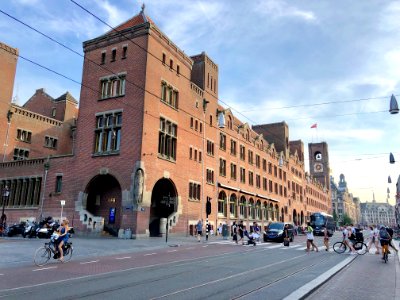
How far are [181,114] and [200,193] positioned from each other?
8.75 metres

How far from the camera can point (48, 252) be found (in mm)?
13609

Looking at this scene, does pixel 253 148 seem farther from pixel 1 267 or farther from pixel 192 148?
pixel 1 267

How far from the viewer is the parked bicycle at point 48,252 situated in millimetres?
13094

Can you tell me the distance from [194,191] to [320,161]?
97486 mm

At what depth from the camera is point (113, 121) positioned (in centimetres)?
3116

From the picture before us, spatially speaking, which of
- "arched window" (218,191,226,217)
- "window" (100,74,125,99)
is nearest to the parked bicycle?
"window" (100,74,125,99)

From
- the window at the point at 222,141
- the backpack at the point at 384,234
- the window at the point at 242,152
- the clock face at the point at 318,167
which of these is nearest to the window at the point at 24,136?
the window at the point at 222,141

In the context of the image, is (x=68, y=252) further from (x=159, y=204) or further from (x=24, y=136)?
(x=24, y=136)

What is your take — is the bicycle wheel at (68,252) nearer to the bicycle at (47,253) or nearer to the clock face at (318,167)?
the bicycle at (47,253)

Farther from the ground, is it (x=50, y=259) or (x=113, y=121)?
(x=113, y=121)

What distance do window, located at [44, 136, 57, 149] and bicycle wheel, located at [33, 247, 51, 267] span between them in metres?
36.8

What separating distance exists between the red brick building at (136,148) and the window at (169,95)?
0.10m

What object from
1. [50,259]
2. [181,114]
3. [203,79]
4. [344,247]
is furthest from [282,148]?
[50,259]

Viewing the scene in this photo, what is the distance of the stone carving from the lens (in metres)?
27.6
